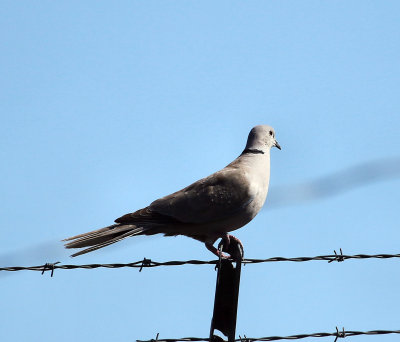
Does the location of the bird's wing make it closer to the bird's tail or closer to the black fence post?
the bird's tail

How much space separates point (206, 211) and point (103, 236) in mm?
927

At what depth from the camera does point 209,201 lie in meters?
6.47

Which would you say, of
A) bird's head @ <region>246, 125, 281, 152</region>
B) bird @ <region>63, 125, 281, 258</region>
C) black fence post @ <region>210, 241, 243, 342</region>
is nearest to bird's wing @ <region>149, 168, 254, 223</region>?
bird @ <region>63, 125, 281, 258</region>

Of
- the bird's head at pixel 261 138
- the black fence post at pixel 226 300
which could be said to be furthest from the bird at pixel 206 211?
the black fence post at pixel 226 300

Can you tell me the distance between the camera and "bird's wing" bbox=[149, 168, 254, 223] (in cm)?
636

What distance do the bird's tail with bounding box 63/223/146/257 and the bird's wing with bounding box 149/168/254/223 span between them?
0.27m

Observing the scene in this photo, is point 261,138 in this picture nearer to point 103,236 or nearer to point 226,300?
point 103,236

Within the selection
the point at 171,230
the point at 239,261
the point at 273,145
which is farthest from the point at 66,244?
the point at 273,145

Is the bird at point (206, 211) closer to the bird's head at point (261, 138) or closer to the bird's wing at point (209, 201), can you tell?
the bird's wing at point (209, 201)

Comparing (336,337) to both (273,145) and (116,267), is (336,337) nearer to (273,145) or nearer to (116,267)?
(116,267)

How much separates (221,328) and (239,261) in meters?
0.41

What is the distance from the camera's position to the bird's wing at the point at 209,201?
636 centimetres

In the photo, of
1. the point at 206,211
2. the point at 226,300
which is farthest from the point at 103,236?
the point at 226,300

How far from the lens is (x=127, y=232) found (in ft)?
20.3
